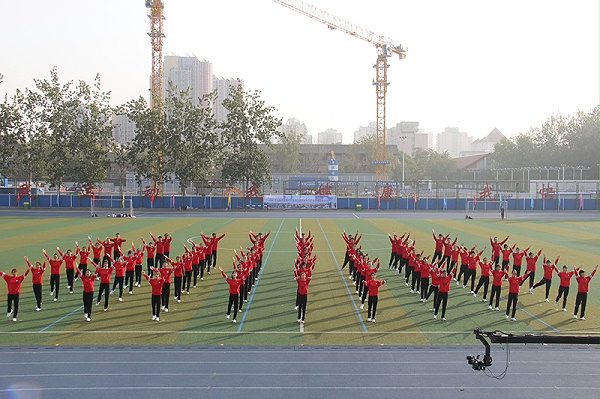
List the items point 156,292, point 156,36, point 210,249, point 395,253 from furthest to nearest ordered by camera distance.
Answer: point 156,36
point 395,253
point 210,249
point 156,292

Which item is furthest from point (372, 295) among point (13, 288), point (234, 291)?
point (13, 288)

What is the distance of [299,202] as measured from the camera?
2447 inches

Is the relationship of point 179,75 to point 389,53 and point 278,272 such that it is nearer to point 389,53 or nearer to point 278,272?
point 389,53

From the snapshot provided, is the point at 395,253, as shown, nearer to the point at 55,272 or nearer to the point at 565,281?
the point at 565,281

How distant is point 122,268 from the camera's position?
1736 centimetres

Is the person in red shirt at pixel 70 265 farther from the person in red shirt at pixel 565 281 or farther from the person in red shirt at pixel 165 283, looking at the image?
the person in red shirt at pixel 565 281

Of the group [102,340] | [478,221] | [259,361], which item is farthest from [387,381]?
[478,221]

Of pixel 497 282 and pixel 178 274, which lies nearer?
pixel 497 282

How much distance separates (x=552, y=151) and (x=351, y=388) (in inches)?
3763

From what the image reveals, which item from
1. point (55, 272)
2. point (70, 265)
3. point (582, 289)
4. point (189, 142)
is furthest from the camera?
point (189, 142)

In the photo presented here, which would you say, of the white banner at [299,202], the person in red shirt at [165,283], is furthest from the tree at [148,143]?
the person in red shirt at [165,283]

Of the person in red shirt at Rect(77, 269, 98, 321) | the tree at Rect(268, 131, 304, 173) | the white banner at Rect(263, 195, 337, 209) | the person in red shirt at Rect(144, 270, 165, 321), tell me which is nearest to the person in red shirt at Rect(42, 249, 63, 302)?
the person in red shirt at Rect(77, 269, 98, 321)

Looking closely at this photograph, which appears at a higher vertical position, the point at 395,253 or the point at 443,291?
the point at 395,253

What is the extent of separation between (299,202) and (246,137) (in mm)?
10676
